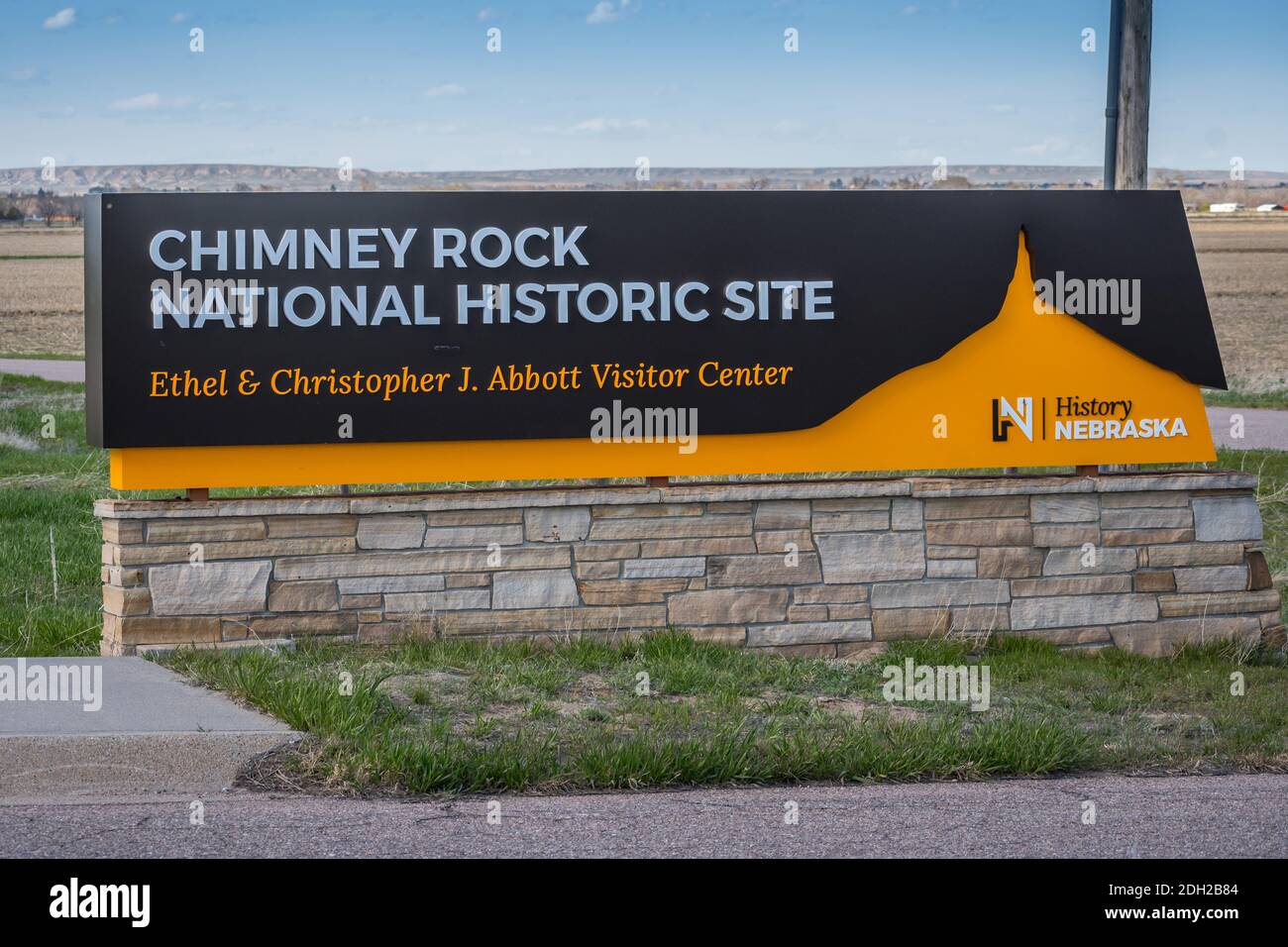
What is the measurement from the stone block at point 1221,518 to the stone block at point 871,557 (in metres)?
1.64

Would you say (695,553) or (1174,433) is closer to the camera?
(695,553)

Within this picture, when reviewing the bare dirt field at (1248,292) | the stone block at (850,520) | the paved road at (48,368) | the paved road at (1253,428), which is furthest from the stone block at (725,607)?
the paved road at (48,368)

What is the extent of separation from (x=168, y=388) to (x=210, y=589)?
3.47ft

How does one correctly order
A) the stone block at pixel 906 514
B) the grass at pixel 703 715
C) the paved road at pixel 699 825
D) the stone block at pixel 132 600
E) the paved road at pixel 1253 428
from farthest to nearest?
the paved road at pixel 1253 428
the stone block at pixel 906 514
the stone block at pixel 132 600
the grass at pixel 703 715
the paved road at pixel 699 825

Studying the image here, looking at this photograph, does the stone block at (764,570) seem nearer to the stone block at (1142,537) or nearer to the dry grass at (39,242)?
the stone block at (1142,537)

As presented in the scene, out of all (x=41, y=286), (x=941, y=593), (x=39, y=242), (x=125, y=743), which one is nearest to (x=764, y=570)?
(x=941, y=593)

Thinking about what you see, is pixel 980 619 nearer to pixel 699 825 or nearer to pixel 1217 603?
pixel 1217 603

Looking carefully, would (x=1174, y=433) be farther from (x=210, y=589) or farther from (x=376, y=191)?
(x=210, y=589)

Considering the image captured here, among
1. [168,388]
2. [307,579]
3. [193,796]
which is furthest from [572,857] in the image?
[168,388]

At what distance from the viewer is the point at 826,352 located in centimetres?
788

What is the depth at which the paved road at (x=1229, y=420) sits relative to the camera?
57.2 ft

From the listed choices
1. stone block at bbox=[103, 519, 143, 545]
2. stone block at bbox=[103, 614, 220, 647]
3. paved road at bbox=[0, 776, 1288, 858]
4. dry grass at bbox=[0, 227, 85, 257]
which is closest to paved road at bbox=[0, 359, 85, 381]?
stone block at bbox=[103, 519, 143, 545]

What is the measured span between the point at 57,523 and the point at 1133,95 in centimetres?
894
